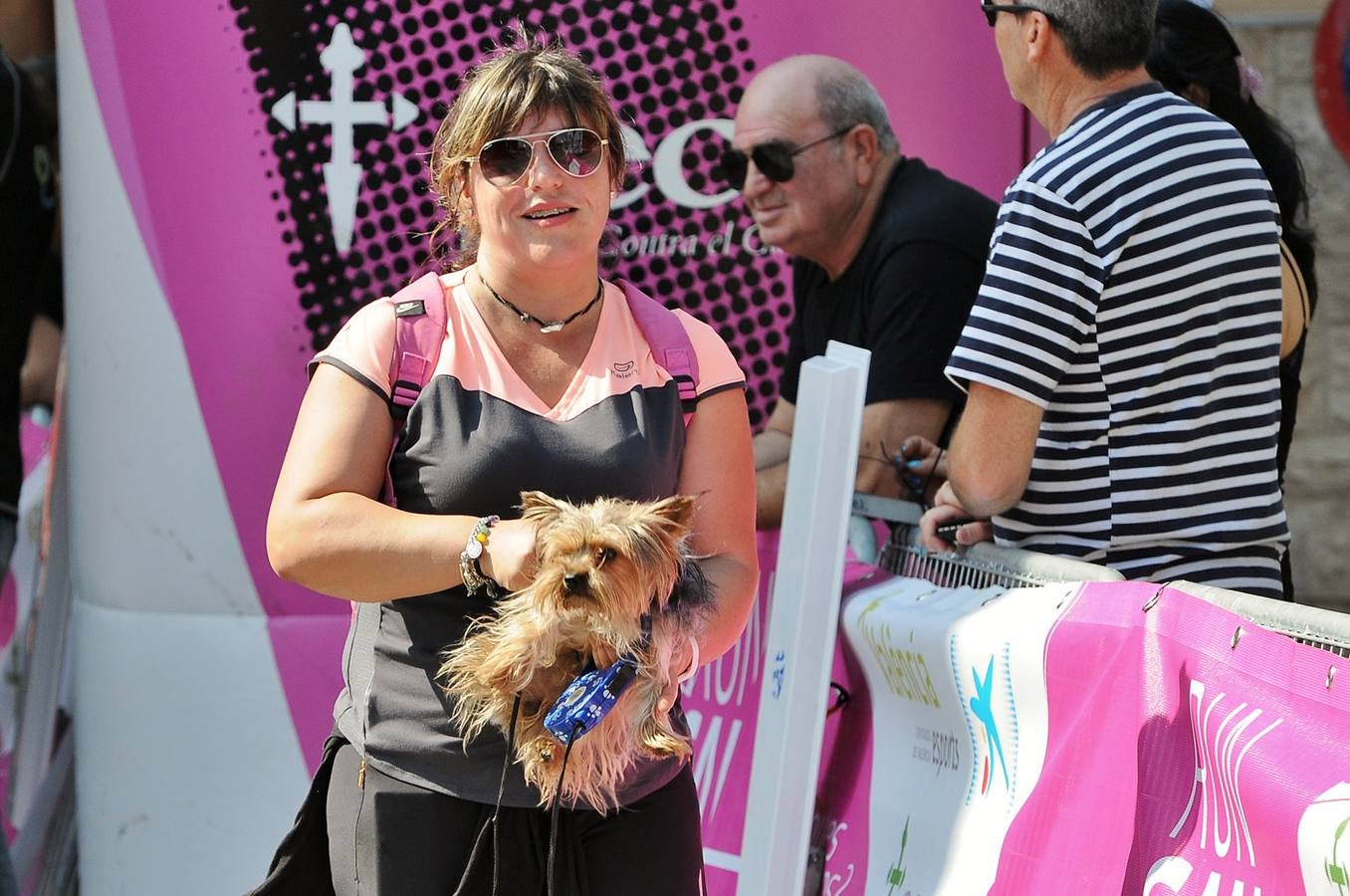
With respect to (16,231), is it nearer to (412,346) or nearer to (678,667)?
(412,346)

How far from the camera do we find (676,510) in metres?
1.86

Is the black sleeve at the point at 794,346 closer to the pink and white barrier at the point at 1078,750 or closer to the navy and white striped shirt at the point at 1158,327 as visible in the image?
the pink and white barrier at the point at 1078,750

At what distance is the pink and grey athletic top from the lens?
7.05 ft

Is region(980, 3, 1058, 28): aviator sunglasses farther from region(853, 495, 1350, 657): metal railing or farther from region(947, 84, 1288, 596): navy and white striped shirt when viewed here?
region(853, 495, 1350, 657): metal railing

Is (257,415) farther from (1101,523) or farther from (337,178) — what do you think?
(1101,523)

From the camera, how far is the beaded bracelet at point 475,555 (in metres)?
1.97

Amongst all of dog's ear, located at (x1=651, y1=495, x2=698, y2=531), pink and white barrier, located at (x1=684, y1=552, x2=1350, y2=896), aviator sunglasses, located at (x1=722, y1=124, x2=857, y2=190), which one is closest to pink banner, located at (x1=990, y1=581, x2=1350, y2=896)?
pink and white barrier, located at (x1=684, y1=552, x2=1350, y2=896)

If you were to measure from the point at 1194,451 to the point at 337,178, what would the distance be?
2.20 meters

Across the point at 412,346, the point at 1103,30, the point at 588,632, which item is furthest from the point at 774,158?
the point at 588,632

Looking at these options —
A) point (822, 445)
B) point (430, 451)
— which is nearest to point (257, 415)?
point (430, 451)

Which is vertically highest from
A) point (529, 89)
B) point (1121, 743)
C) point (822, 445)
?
point (529, 89)

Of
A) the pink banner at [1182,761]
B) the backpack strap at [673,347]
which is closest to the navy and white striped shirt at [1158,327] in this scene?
the pink banner at [1182,761]

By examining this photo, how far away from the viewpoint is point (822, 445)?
213 cm

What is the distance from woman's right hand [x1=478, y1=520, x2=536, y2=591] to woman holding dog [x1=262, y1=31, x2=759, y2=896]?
93 mm
